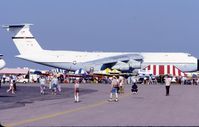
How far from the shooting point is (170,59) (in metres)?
104

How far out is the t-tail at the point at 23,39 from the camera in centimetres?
11356

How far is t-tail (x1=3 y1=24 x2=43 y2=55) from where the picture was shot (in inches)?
4471

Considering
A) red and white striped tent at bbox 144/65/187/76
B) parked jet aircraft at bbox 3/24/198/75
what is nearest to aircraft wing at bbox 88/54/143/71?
parked jet aircraft at bbox 3/24/198/75

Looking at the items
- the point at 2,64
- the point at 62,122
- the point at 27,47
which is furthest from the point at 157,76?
the point at 62,122

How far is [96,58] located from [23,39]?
1481 cm

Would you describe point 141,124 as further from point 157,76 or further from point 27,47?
point 27,47

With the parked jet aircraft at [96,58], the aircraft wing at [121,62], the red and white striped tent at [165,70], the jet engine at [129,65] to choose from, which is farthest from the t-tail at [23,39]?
the red and white striped tent at [165,70]

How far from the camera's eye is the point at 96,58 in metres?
110

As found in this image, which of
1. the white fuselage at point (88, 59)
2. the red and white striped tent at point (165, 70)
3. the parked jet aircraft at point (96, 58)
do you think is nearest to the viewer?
the red and white striped tent at point (165, 70)

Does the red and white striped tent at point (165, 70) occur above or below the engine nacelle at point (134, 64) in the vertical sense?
below

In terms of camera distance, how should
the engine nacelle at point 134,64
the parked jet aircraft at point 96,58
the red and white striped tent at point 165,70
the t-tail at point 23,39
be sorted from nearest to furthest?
the red and white striped tent at point 165,70 → the parked jet aircraft at point 96,58 → the engine nacelle at point 134,64 → the t-tail at point 23,39

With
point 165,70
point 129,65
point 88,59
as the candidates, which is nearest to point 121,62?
point 129,65

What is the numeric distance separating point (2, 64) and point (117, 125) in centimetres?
4127

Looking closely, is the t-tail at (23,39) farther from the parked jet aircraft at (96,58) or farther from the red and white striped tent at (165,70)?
the red and white striped tent at (165,70)
